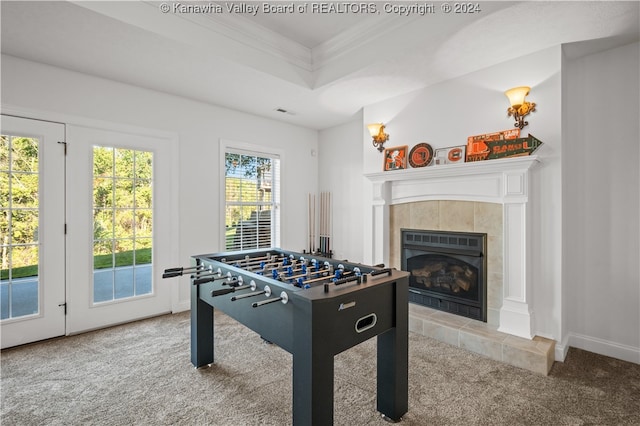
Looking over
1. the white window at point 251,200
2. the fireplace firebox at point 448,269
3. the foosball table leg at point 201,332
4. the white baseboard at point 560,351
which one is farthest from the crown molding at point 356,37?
the white baseboard at point 560,351

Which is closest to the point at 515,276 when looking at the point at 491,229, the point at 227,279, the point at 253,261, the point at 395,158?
the point at 491,229

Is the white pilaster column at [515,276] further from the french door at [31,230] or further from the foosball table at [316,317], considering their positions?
the french door at [31,230]

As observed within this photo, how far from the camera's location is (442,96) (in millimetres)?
3293

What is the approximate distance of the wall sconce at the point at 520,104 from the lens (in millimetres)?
2654

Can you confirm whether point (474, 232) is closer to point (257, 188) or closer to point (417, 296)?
point (417, 296)

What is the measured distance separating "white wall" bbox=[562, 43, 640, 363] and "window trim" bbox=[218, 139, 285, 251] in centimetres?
344

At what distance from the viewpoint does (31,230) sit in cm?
289

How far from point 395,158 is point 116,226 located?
321cm

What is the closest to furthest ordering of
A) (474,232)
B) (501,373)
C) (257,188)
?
(501,373) < (474,232) < (257,188)

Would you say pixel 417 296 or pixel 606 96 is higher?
pixel 606 96

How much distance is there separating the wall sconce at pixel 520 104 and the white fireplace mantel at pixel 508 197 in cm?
37

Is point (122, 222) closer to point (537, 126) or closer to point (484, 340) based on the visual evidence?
point (484, 340)

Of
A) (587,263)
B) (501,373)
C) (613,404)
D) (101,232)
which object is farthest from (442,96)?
(101,232)

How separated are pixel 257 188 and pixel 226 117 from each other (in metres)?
1.07
